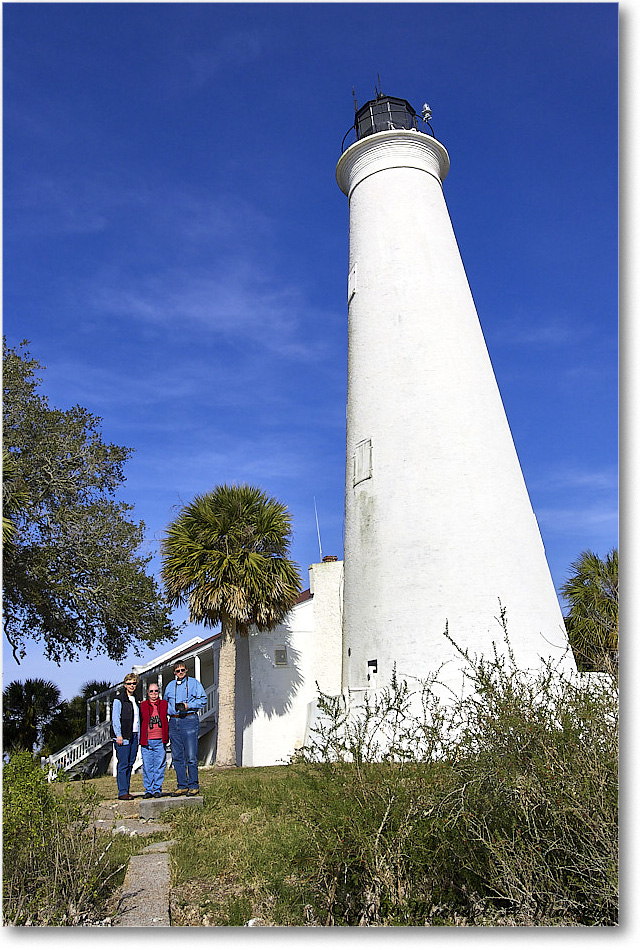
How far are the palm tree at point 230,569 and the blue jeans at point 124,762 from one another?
691 cm

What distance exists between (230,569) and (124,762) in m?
7.52

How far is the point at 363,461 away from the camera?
12750 mm

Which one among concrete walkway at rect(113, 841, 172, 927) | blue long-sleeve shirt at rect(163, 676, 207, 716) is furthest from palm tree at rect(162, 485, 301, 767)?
concrete walkway at rect(113, 841, 172, 927)

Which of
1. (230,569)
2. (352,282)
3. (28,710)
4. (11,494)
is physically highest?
(352,282)

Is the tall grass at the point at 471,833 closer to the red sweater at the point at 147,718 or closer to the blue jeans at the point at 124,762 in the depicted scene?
the red sweater at the point at 147,718

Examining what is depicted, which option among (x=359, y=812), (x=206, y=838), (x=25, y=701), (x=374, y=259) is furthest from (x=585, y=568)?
(x=25, y=701)

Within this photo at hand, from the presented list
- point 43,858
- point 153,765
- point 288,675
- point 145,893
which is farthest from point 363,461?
point 43,858

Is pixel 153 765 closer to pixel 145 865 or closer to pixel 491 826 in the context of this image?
pixel 145 865

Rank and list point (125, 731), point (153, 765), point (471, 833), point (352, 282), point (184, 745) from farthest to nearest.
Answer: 1. point (352, 282)
2. point (184, 745)
3. point (125, 731)
4. point (153, 765)
5. point (471, 833)

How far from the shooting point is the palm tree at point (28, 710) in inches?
772

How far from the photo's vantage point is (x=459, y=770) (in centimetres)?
429

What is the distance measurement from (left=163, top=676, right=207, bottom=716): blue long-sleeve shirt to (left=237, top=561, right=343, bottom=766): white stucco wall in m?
8.59

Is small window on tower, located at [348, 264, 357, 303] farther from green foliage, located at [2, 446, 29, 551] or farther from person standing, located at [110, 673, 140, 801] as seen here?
person standing, located at [110, 673, 140, 801]

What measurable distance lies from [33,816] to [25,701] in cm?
1719
